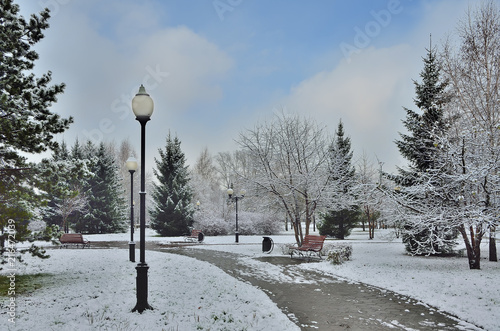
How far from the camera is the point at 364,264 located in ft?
40.7

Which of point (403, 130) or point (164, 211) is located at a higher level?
point (403, 130)

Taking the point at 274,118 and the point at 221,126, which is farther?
the point at 221,126

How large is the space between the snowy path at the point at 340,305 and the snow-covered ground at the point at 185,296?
1.12 feet

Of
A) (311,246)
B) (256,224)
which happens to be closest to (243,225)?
(256,224)

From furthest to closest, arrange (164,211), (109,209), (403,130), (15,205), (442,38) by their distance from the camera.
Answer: (109,209), (164,211), (403,130), (442,38), (15,205)

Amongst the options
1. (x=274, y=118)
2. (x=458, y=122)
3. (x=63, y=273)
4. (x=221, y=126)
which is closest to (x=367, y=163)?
(x=221, y=126)

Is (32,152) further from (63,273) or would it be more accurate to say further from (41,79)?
(63,273)

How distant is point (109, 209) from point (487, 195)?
99.6 ft

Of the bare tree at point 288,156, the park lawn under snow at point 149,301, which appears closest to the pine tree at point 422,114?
the bare tree at point 288,156

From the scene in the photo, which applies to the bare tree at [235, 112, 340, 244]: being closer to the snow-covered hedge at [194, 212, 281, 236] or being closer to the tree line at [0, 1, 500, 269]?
the tree line at [0, 1, 500, 269]

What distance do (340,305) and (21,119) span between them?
25.1ft

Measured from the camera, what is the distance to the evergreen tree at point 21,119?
7.00 metres

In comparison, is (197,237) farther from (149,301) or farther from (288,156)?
(149,301)

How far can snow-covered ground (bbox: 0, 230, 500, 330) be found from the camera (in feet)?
17.7
